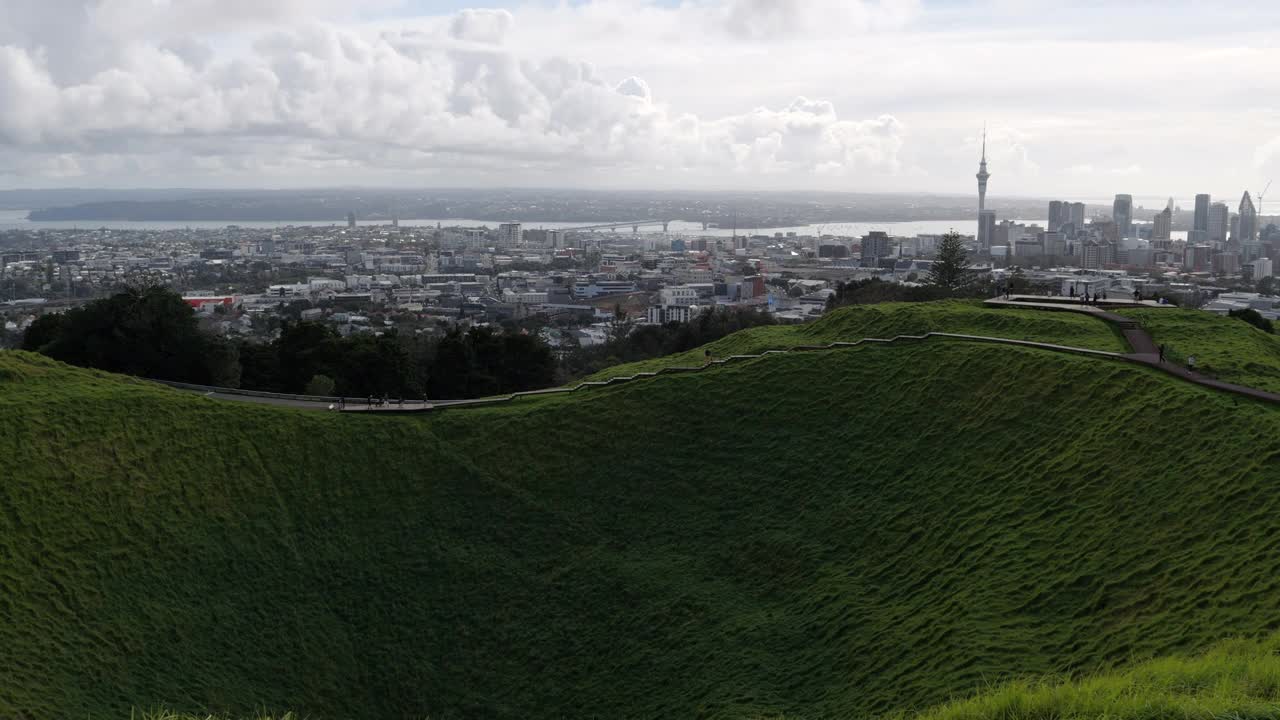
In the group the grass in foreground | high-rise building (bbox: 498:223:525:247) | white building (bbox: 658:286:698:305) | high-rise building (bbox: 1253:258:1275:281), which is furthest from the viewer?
high-rise building (bbox: 498:223:525:247)

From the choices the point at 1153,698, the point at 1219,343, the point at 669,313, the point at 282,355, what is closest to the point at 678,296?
the point at 669,313

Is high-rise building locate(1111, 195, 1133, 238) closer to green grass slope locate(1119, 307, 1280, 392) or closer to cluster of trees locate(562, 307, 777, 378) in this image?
cluster of trees locate(562, 307, 777, 378)

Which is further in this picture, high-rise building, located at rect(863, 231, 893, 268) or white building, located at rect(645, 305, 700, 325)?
high-rise building, located at rect(863, 231, 893, 268)

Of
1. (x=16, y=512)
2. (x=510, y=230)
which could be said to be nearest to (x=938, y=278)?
(x=16, y=512)

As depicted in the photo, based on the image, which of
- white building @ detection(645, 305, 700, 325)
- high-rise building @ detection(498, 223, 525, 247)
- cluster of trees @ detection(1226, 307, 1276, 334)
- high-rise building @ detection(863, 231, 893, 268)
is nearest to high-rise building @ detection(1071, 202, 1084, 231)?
high-rise building @ detection(863, 231, 893, 268)

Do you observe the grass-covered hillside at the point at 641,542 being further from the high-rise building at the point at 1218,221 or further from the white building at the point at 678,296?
the high-rise building at the point at 1218,221

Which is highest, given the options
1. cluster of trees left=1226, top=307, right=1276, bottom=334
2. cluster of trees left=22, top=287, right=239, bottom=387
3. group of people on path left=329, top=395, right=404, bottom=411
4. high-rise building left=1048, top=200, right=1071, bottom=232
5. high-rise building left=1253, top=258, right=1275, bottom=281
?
high-rise building left=1048, top=200, right=1071, bottom=232

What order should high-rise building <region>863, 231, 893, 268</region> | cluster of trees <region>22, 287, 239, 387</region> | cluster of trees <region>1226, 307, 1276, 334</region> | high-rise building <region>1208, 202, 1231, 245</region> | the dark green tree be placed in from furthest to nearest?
high-rise building <region>1208, 202, 1231, 245</region> < high-rise building <region>863, 231, 893, 268</region> < the dark green tree < cluster of trees <region>1226, 307, 1276, 334</region> < cluster of trees <region>22, 287, 239, 387</region>

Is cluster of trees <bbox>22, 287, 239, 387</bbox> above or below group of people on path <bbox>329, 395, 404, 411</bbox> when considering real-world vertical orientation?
above
